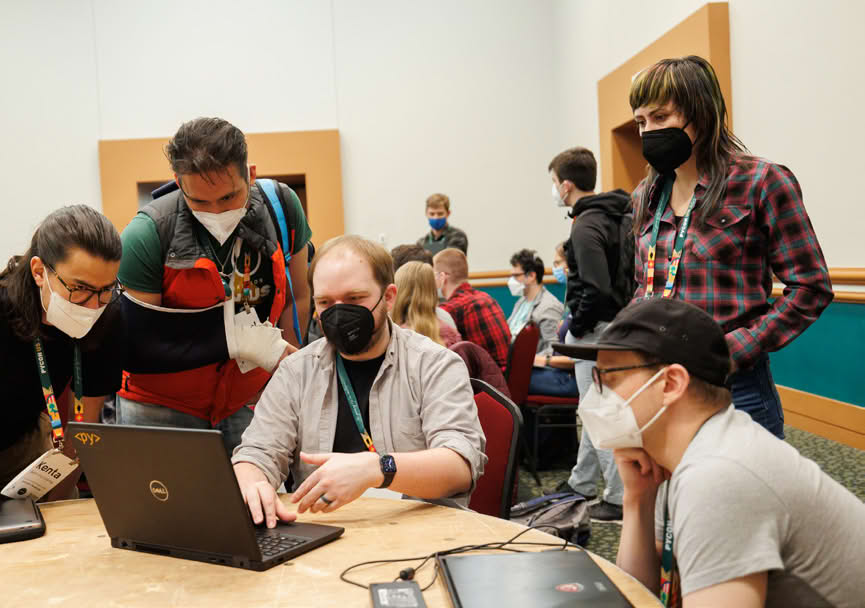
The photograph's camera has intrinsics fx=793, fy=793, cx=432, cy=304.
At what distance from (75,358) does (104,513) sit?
0.64 meters

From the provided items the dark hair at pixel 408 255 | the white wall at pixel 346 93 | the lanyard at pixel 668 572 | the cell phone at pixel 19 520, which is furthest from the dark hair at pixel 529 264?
the lanyard at pixel 668 572

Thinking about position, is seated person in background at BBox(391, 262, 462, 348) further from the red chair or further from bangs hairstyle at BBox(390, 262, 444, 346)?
the red chair

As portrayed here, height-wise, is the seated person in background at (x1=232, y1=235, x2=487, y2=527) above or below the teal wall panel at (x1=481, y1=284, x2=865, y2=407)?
above

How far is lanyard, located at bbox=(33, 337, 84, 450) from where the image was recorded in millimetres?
1934

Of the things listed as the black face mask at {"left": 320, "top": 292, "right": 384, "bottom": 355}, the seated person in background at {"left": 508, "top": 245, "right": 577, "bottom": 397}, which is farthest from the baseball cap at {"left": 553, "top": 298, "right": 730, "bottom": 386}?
the seated person in background at {"left": 508, "top": 245, "right": 577, "bottom": 397}

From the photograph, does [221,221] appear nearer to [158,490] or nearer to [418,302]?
[158,490]

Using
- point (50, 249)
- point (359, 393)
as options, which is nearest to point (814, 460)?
point (359, 393)

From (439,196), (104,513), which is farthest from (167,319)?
(439,196)

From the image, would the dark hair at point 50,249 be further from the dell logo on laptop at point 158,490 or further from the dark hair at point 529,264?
the dark hair at point 529,264

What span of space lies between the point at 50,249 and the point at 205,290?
0.45 m

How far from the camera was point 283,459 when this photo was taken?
76.9 inches

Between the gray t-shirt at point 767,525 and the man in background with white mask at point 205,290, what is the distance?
1.51 m

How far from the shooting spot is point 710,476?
1094 mm

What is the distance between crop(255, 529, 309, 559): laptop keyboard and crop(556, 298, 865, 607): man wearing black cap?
59cm
